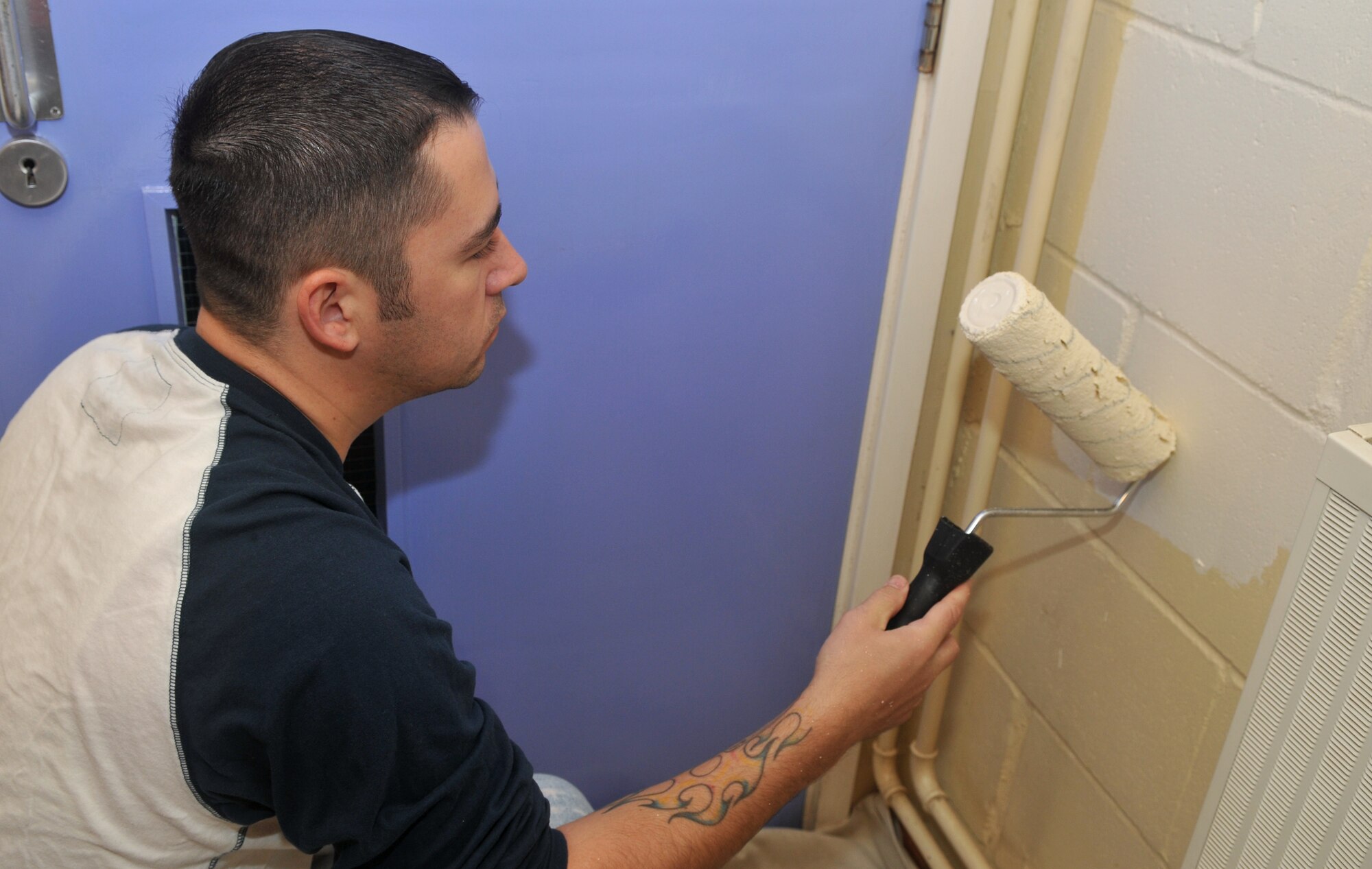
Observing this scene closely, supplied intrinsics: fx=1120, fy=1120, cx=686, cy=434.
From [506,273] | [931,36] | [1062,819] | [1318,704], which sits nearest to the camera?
[1318,704]

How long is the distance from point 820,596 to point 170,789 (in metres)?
0.91

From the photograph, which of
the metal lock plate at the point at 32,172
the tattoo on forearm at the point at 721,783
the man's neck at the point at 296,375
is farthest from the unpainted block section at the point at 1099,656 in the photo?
the metal lock plate at the point at 32,172

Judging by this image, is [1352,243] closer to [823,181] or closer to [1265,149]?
[1265,149]

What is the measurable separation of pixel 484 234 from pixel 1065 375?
54 centimetres

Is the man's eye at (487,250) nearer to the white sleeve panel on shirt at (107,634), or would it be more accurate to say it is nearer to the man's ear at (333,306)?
the man's ear at (333,306)

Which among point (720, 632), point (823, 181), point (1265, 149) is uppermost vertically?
point (1265, 149)

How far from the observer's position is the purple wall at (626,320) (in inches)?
42.7

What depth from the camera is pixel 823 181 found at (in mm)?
1271

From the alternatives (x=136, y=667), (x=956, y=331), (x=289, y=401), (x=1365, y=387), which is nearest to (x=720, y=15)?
(x=956, y=331)

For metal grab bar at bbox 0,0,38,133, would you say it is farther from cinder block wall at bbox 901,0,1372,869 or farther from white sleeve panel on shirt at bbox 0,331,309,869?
cinder block wall at bbox 901,0,1372,869

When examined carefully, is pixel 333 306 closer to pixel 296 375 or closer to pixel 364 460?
pixel 296 375

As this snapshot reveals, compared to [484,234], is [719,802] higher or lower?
lower

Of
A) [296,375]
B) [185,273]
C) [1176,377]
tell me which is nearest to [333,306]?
[296,375]

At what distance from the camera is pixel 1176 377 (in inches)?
42.1
